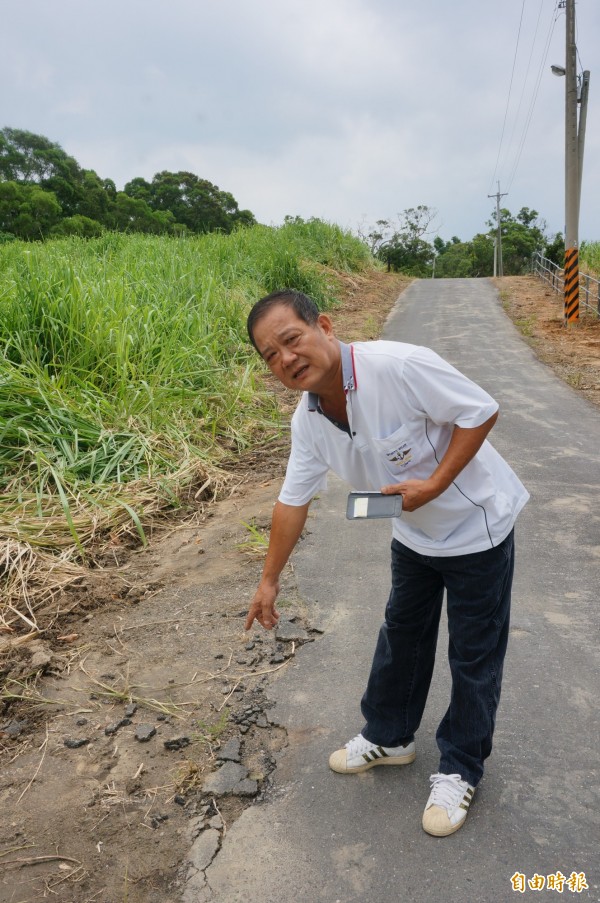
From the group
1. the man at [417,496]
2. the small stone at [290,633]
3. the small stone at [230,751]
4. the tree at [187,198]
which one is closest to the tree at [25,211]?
the tree at [187,198]

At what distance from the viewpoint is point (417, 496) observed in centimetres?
174

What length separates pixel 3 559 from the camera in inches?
150

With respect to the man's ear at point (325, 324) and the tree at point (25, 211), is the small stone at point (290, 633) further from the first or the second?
the tree at point (25, 211)

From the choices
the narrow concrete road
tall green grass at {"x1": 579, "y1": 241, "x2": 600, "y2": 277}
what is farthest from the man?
tall green grass at {"x1": 579, "y1": 241, "x2": 600, "y2": 277}

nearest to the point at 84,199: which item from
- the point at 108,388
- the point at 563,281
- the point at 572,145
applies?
the point at 563,281

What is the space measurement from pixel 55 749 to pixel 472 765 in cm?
146

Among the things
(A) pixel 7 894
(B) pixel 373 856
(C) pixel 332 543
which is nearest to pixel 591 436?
(C) pixel 332 543

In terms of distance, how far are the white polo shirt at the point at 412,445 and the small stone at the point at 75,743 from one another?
1.27 meters

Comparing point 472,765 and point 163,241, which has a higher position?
point 163,241

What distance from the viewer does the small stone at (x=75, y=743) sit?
2525 millimetres

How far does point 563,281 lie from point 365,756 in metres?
18.2

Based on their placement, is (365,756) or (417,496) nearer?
(417,496)

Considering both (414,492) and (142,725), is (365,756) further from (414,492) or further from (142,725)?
(414,492)

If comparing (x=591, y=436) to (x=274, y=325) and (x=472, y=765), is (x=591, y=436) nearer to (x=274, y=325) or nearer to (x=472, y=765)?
(x=472, y=765)
